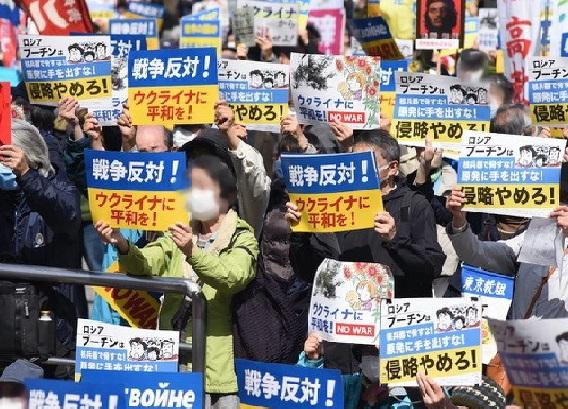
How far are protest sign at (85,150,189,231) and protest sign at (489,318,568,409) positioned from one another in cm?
213

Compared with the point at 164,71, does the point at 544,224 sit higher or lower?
lower

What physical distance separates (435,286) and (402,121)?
3.35 ft

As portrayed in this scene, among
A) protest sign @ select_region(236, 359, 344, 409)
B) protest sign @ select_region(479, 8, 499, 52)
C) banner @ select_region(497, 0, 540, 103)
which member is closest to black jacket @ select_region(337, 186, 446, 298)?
protest sign @ select_region(236, 359, 344, 409)

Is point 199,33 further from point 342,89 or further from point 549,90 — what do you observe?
point 342,89

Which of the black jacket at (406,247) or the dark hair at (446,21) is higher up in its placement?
the dark hair at (446,21)

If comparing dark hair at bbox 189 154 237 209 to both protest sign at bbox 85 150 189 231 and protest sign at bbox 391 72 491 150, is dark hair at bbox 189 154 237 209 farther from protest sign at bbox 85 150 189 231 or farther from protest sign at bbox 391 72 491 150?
protest sign at bbox 391 72 491 150

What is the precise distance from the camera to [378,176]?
23.4ft

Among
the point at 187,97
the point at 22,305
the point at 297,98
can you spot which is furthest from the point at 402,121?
the point at 22,305

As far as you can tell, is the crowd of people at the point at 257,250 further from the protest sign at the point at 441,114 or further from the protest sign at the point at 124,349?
the protest sign at the point at 441,114

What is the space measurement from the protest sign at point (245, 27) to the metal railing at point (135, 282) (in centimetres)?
579

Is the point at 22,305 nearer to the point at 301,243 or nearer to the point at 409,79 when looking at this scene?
the point at 301,243

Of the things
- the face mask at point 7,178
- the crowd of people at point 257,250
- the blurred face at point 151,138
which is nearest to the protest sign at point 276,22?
the blurred face at point 151,138

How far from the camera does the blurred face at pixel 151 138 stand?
28.2 ft

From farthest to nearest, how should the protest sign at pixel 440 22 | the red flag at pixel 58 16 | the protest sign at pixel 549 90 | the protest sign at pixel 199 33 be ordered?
the protest sign at pixel 199 33 < the protest sign at pixel 440 22 < the red flag at pixel 58 16 < the protest sign at pixel 549 90
